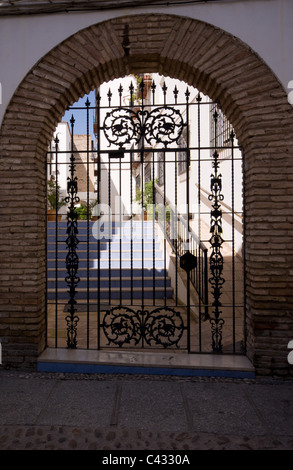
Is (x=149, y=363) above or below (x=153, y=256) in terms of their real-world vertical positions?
below

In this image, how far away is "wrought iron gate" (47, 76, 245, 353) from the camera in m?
3.96

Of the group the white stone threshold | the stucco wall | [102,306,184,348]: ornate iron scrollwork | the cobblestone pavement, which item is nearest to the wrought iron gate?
[102,306,184,348]: ornate iron scrollwork

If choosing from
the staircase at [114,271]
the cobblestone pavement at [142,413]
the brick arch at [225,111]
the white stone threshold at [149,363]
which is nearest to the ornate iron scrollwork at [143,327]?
the white stone threshold at [149,363]

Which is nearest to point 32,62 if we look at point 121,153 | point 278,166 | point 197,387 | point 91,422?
point 121,153

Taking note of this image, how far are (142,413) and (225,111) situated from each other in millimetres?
3647

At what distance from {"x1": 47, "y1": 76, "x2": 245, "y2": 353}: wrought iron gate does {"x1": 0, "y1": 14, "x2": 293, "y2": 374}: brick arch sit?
0.28 m

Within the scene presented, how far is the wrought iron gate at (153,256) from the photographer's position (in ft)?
13.0

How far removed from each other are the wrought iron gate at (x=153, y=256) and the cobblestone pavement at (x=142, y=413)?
619 millimetres

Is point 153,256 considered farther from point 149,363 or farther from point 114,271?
point 114,271

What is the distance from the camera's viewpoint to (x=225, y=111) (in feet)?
13.1

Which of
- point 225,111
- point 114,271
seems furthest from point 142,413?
point 114,271

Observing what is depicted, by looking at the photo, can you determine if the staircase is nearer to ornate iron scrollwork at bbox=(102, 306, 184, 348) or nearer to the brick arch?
ornate iron scrollwork at bbox=(102, 306, 184, 348)

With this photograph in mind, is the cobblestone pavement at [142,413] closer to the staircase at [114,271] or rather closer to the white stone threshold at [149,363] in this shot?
the white stone threshold at [149,363]
